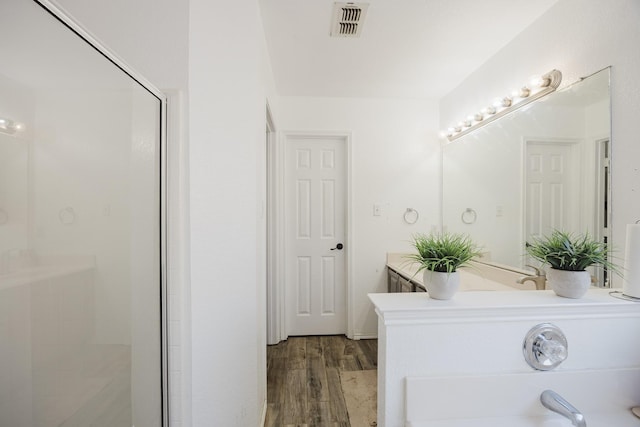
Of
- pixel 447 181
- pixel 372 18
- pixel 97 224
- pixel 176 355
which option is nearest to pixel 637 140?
pixel 372 18

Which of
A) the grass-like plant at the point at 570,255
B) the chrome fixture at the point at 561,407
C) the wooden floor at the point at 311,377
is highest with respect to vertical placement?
the grass-like plant at the point at 570,255

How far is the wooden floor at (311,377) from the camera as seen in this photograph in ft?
5.92

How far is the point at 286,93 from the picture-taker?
2783 millimetres

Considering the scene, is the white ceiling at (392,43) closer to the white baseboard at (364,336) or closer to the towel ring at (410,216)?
the towel ring at (410,216)

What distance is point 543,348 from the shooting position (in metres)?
0.94

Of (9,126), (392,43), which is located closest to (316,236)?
(392,43)

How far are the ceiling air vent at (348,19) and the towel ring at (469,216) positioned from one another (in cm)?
162

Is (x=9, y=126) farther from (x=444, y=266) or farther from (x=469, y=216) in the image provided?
(x=469, y=216)

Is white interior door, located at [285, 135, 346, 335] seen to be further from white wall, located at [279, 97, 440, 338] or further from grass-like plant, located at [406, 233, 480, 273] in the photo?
grass-like plant, located at [406, 233, 480, 273]

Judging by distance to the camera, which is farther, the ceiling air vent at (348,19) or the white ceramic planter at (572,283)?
the ceiling air vent at (348,19)

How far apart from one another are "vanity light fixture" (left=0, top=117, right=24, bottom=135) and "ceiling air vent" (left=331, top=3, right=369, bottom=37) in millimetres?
1542

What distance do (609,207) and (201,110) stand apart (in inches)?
75.2

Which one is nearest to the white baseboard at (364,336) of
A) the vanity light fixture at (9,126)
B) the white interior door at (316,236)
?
the white interior door at (316,236)

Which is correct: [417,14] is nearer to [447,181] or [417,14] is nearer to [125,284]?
[447,181]
